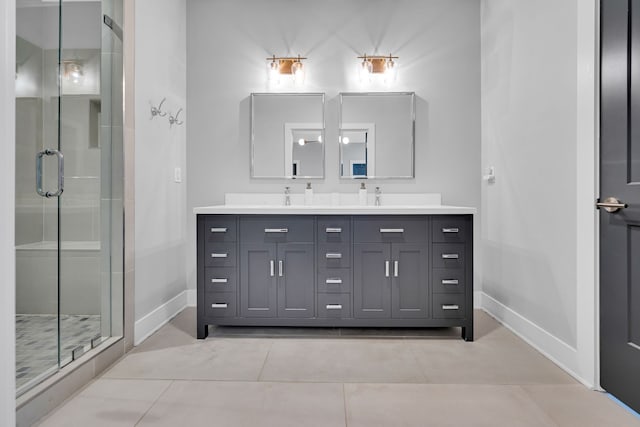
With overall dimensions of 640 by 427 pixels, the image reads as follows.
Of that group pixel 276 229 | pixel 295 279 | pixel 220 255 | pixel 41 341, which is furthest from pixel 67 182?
pixel 295 279

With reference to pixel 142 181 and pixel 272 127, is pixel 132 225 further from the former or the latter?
pixel 272 127

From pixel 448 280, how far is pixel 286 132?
5.74ft

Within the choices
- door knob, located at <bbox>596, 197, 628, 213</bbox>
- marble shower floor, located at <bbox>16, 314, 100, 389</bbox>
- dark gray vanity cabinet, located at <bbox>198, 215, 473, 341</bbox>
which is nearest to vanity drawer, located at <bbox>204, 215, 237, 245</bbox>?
dark gray vanity cabinet, located at <bbox>198, 215, 473, 341</bbox>

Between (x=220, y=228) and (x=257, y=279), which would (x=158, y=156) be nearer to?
(x=220, y=228)

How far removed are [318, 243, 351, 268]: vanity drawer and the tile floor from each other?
0.50m

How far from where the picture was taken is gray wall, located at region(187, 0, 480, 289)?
3.37 m

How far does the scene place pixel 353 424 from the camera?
5.35 feet

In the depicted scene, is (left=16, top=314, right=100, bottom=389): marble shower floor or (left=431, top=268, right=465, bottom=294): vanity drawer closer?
(left=16, top=314, right=100, bottom=389): marble shower floor

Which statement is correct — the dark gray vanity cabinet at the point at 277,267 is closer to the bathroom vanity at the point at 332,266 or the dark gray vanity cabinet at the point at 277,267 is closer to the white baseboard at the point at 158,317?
the bathroom vanity at the point at 332,266

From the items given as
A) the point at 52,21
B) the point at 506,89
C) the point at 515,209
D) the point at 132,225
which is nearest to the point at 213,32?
the point at 52,21

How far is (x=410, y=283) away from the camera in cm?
266

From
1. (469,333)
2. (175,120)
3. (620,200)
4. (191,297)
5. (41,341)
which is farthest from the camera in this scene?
(191,297)

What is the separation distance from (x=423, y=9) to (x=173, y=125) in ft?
7.49

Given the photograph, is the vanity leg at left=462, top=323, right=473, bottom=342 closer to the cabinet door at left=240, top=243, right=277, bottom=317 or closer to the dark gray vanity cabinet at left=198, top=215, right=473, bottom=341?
the dark gray vanity cabinet at left=198, top=215, right=473, bottom=341
